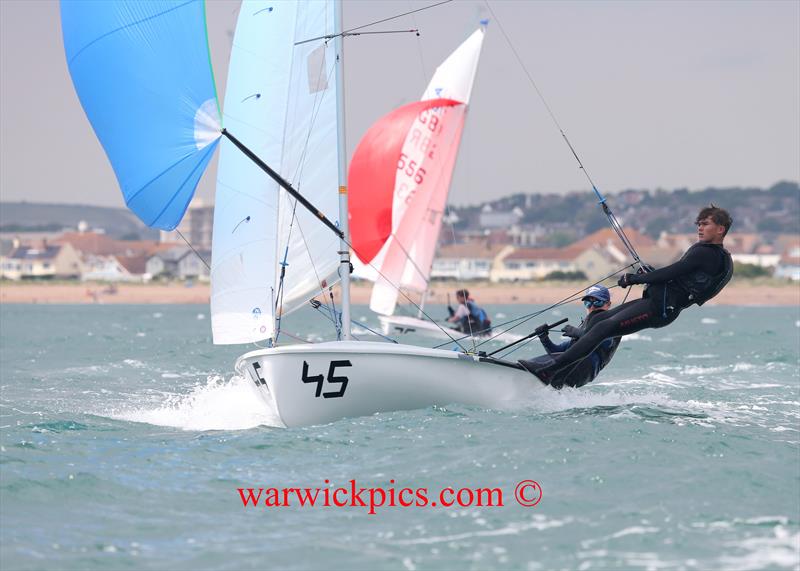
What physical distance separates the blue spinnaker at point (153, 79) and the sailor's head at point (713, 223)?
4.03 meters

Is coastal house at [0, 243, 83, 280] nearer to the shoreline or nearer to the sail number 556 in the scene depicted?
the shoreline

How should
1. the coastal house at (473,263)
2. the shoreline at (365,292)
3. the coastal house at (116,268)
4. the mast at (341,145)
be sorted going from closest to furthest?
the mast at (341,145) < the shoreline at (365,292) < the coastal house at (116,268) < the coastal house at (473,263)

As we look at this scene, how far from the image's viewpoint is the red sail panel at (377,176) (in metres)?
16.2

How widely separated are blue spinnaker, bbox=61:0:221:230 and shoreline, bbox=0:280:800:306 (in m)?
60.2

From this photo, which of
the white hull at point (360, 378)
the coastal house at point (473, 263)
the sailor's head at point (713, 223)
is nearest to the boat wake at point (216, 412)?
the white hull at point (360, 378)

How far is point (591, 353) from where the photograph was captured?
954 centimetres

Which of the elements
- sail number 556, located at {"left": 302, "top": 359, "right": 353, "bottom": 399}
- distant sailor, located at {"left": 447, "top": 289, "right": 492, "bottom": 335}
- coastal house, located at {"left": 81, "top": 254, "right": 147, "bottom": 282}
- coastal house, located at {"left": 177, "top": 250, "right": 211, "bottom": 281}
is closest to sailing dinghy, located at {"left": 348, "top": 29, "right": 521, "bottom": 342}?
distant sailor, located at {"left": 447, "top": 289, "right": 492, "bottom": 335}

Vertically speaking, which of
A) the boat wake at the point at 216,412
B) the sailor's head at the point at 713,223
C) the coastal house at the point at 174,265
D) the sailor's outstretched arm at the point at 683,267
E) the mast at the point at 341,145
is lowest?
the boat wake at the point at 216,412

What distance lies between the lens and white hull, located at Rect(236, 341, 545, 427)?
8828mm

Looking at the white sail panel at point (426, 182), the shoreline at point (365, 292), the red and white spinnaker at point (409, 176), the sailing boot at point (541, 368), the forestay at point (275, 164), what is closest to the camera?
the sailing boot at point (541, 368)

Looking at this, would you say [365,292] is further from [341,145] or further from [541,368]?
[541,368]

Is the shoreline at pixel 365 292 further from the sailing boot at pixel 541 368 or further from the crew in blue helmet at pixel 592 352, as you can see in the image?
the sailing boot at pixel 541 368

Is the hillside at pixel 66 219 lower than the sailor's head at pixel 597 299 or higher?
higher

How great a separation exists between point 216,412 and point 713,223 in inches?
178
